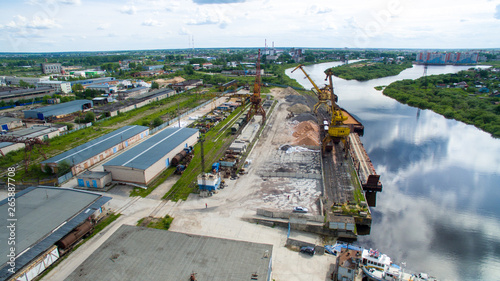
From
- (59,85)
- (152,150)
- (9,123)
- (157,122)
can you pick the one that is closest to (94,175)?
A: (152,150)

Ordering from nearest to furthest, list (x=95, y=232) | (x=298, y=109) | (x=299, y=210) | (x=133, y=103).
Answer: (x=95, y=232) < (x=299, y=210) < (x=298, y=109) < (x=133, y=103)

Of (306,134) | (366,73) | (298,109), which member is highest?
(366,73)

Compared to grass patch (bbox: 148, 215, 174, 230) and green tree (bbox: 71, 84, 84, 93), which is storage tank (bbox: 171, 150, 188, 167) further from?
green tree (bbox: 71, 84, 84, 93)

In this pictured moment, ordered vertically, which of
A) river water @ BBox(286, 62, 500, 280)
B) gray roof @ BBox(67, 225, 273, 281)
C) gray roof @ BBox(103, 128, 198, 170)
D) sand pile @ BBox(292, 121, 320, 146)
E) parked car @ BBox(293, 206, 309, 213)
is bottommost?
river water @ BBox(286, 62, 500, 280)

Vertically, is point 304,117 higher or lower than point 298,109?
lower

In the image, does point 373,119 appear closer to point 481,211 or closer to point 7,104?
point 481,211

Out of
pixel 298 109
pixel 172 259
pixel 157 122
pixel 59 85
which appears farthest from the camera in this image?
pixel 59 85

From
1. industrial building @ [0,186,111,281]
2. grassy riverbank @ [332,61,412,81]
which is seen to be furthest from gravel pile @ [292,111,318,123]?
grassy riverbank @ [332,61,412,81]

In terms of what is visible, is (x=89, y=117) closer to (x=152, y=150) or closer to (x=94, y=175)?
(x=152, y=150)
